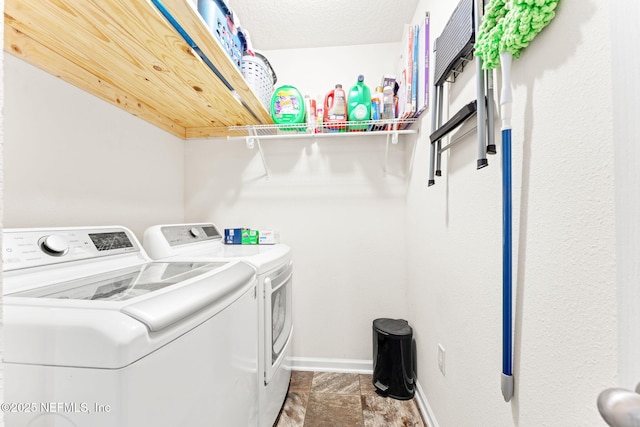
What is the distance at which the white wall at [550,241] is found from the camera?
49cm

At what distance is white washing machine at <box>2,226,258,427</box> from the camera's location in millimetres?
499

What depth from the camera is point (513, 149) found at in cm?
73

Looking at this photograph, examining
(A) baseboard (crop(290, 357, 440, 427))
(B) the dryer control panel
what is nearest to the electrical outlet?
(A) baseboard (crop(290, 357, 440, 427))

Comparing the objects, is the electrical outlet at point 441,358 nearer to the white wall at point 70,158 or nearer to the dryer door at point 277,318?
the dryer door at point 277,318

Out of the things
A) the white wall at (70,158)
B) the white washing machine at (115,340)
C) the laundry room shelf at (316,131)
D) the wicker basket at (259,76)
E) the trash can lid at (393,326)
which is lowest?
the trash can lid at (393,326)

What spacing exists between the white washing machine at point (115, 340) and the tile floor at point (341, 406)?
0.71 meters

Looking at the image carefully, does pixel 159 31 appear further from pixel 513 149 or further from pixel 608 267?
pixel 608 267

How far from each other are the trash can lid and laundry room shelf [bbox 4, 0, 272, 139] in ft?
5.31

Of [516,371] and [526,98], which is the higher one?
[526,98]

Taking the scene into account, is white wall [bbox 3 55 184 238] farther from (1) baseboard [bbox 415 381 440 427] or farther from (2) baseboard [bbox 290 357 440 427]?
(1) baseboard [bbox 415 381 440 427]

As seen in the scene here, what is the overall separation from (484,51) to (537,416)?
97 cm

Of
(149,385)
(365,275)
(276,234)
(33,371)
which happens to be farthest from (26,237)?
(365,275)

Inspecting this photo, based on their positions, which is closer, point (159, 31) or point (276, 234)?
point (159, 31)

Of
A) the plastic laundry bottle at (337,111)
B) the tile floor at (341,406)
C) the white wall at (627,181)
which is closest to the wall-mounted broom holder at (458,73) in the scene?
the white wall at (627,181)
